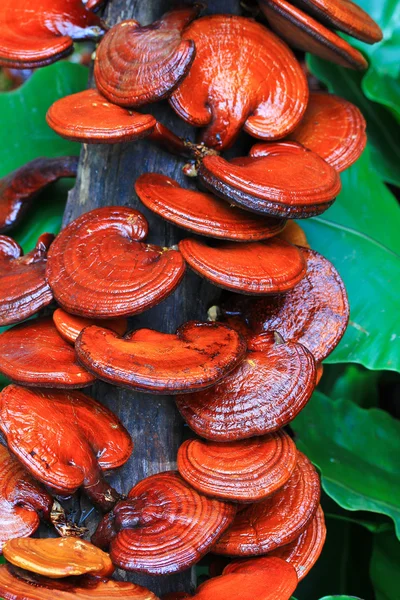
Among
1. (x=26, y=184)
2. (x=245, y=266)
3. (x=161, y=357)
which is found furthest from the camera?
(x=26, y=184)

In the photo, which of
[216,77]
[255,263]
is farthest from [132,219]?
[216,77]

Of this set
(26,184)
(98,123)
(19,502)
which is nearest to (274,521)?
(19,502)

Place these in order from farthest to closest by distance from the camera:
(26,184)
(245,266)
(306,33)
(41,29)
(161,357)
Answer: (26,184) < (41,29) < (306,33) < (245,266) < (161,357)

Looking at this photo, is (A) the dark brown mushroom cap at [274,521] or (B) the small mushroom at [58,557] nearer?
(B) the small mushroom at [58,557]

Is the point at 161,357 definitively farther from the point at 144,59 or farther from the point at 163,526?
the point at 144,59

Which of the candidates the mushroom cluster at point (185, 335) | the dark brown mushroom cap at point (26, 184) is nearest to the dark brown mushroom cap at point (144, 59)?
the mushroom cluster at point (185, 335)

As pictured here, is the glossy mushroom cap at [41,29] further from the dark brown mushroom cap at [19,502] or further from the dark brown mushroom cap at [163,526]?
the dark brown mushroom cap at [163,526]
